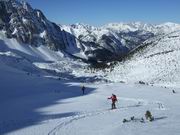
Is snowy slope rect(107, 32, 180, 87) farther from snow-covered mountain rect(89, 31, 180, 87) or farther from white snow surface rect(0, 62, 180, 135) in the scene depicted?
white snow surface rect(0, 62, 180, 135)

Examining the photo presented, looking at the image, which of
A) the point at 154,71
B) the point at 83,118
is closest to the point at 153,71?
the point at 154,71

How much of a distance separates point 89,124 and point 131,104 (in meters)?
15.4

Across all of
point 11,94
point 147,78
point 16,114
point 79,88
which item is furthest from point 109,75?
point 16,114

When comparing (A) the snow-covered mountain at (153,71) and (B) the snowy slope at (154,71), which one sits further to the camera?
(B) the snowy slope at (154,71)

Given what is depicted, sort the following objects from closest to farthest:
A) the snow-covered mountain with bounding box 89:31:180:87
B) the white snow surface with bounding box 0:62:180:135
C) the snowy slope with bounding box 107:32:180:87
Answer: the white snow surface with bounding box 0:62:180:135, the snow-covered mountain with bounding box 89:31:180:87, the snowy slope with bounding box 107:32:180:87

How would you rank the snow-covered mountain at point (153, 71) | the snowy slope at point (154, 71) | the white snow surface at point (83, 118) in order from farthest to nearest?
the snowy slope at point (154, 71)
the snow-covered mountain at point (153, 71)
the white snow surface at point (83, 118)

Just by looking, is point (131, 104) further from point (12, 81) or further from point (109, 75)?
point (109, 75)

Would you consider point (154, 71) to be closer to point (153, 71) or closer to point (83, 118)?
point (153, 71)

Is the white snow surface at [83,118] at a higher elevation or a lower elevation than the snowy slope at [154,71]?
lower

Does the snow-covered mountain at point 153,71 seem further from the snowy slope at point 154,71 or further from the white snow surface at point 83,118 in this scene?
the white snow surface at point 83,118

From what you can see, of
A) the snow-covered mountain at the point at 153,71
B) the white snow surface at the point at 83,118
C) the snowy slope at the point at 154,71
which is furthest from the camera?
the snowy slope at the point at 154,71

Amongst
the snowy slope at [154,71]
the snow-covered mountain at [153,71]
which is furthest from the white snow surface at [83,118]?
the snowy slope at [154,71]

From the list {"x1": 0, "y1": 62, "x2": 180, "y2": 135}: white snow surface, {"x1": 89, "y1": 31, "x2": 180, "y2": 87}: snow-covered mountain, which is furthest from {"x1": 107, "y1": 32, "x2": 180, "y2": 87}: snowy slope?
{"x1": 0, "y1": 62, "x2": 180, "y2": 135}: white snow surface

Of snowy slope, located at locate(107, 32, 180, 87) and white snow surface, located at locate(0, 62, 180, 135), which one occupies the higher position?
snowy slope, located at locate(107, 32, 180, 87)
